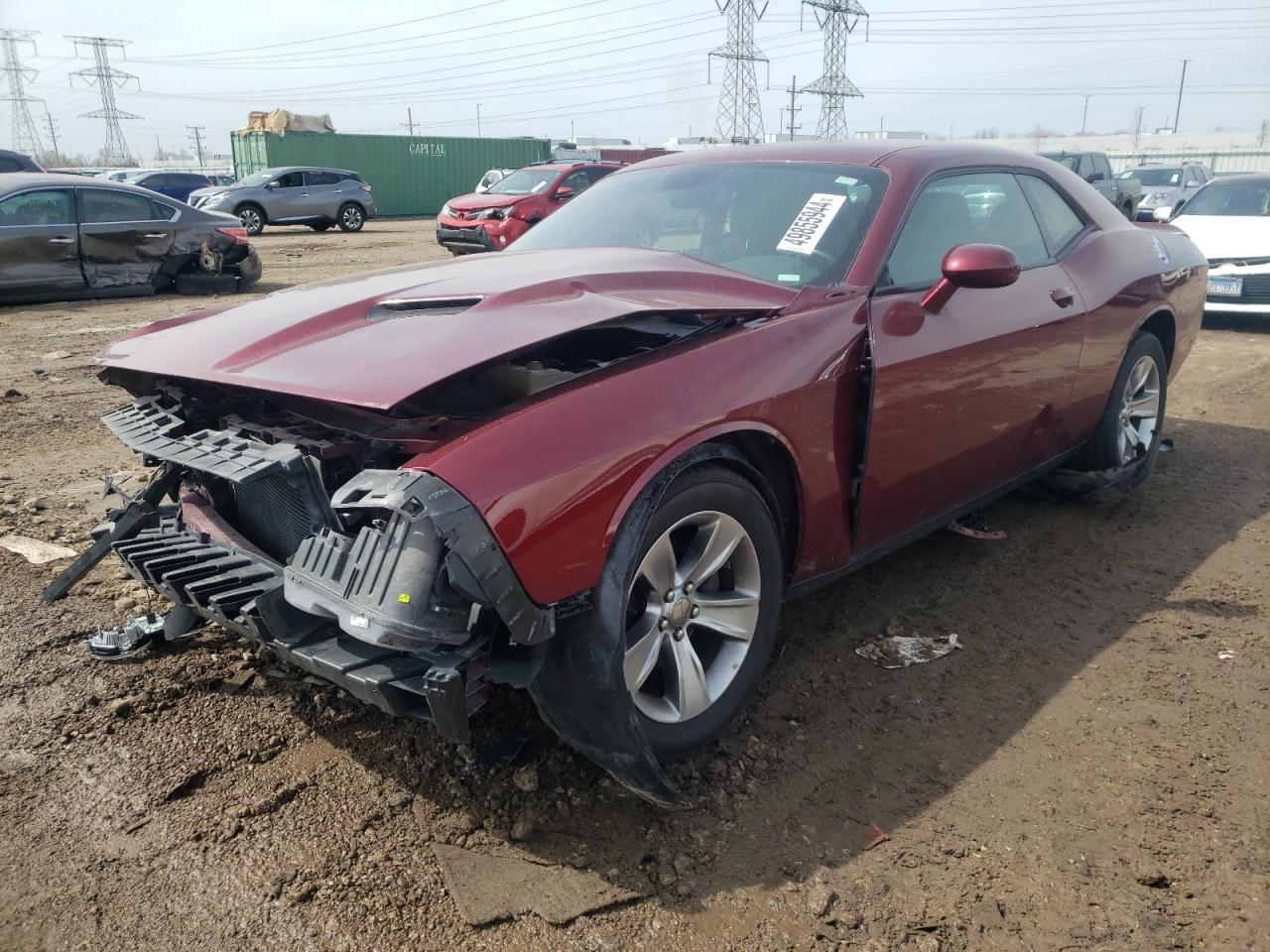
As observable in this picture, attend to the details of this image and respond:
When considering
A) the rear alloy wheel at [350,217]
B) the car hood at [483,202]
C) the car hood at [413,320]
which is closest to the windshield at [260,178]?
the rear alloy wheel at [350,217]

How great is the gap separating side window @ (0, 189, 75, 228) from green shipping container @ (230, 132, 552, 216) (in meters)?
23.6

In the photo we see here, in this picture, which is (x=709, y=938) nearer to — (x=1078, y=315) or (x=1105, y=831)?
(x=1105, y=831)

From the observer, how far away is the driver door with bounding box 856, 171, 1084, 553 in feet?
9.84

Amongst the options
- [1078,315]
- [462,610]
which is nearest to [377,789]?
[462,610]

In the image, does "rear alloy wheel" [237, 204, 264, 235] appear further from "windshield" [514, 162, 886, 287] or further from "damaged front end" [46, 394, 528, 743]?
"damaged front end" [46, 394, 528, 743]

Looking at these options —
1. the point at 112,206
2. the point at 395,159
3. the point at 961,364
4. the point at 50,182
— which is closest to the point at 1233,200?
the point at 961,364

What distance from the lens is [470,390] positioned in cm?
247

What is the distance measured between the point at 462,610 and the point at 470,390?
27.8 inches

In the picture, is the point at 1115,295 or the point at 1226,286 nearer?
the point at 1115,295

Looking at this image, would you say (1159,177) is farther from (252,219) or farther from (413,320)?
(413,320)

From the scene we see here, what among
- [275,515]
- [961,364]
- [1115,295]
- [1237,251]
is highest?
[1115,295]

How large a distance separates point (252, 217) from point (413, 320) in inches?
861

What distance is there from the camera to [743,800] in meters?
2.47

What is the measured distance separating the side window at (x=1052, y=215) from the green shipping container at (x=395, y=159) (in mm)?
31705
